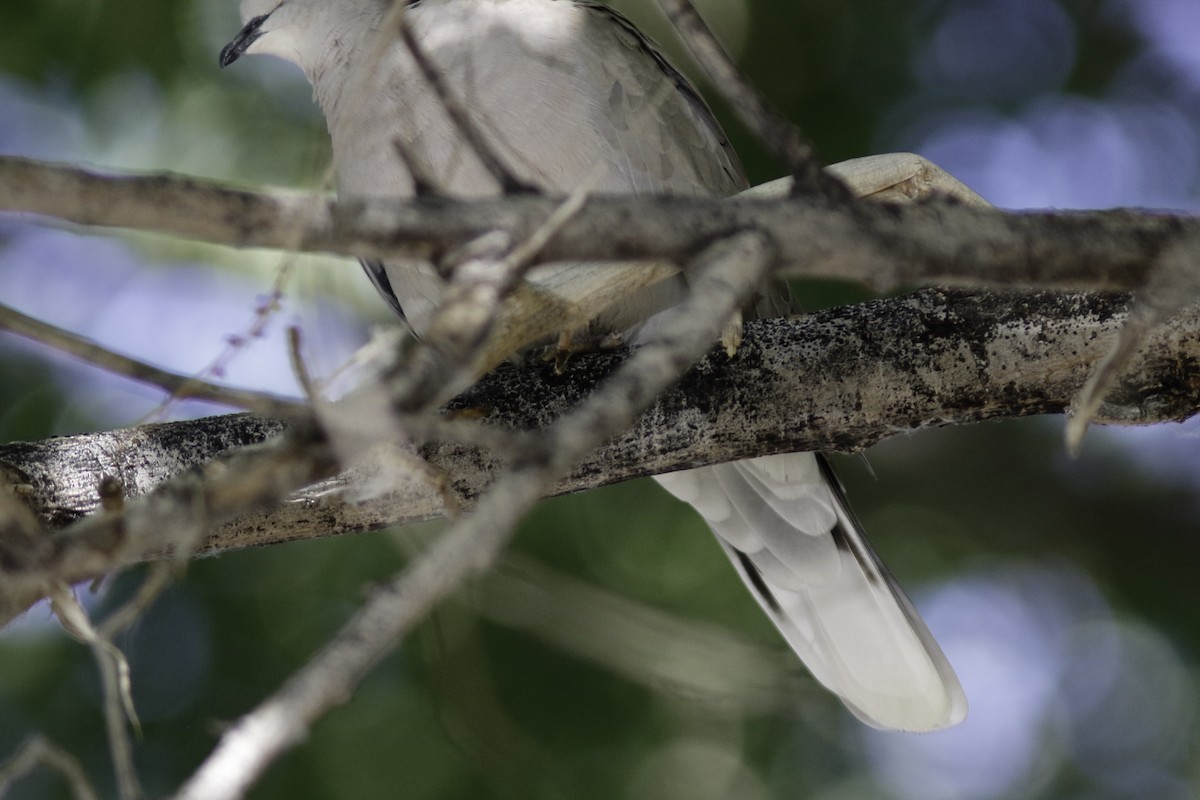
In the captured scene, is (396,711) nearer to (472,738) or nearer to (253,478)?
(472,738)

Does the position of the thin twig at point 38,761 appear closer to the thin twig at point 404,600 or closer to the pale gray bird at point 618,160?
the thin twig at point 404,600

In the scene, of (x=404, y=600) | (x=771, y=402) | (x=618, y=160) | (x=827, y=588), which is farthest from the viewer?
(x=827, y=588)

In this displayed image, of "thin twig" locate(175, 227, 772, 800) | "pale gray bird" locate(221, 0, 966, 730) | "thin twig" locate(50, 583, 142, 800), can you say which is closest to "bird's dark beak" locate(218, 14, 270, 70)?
"pale gray bird" locate(221, 0, 966, 730)

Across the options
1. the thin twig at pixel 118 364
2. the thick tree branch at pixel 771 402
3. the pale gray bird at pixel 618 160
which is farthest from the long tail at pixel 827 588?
the thin twig at pixel 118 364

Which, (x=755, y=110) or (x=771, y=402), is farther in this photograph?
(x=771, y=402)

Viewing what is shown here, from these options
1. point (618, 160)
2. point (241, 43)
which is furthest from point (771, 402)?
point (241, 43)

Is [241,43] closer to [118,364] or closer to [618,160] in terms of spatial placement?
[618,160]

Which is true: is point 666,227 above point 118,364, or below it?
above
